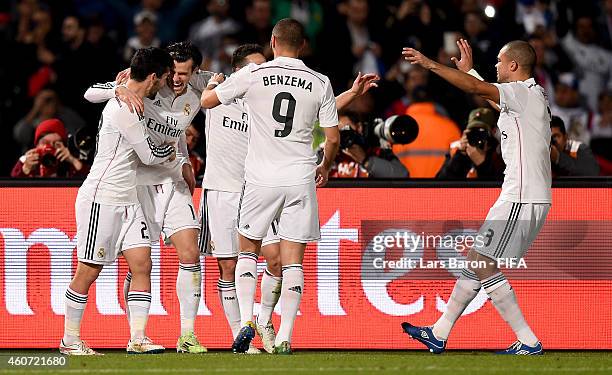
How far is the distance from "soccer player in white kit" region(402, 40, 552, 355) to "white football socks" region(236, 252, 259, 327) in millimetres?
1137

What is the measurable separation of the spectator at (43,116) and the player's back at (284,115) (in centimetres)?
550

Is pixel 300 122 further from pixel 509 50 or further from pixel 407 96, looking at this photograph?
pixel 407 96

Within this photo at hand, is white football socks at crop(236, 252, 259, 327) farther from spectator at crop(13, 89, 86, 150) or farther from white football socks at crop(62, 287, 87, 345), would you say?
spectator at crop(13, 89, 86, 150)

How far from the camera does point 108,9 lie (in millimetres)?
18406

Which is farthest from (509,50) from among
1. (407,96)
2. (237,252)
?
(407,96)

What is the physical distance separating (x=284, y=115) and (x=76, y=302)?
1996 mm

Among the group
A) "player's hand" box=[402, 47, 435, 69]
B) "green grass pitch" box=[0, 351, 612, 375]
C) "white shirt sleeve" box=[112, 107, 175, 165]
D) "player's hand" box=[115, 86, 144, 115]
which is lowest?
"green grass pitch" box=[0, 351, 612, 375]

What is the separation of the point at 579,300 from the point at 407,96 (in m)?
4.67

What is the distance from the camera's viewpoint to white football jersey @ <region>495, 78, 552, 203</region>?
35.5 ft

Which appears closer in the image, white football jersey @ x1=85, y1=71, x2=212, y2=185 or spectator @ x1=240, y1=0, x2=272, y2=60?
white football jersey @ x1=85, y1=71, x2=212, y2=185

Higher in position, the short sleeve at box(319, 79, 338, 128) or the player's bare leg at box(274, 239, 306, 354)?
the short sleeve at box(319, 79, 338, 128)

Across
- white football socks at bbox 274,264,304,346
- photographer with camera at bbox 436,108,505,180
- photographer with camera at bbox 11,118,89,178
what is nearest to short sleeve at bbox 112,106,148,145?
white football socks at bbox 274,264,304,346

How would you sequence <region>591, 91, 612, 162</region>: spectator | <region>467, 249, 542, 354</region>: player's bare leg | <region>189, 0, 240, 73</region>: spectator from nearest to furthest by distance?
1. <region>467, 249, 542, 354</region>: player's bare leg
2. <region>591, 91, 612, 162</region>: spectator
3. <region>189, 0, 240, 73</region>: spectator

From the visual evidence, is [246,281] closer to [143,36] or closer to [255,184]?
[255,184]
